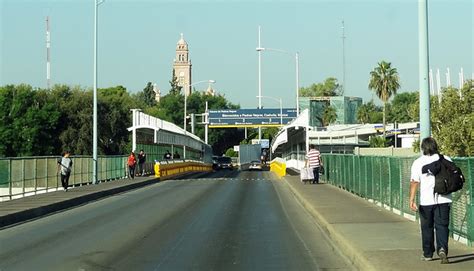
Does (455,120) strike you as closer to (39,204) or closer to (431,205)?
(39,204)

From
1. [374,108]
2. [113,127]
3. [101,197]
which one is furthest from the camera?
[374,108]

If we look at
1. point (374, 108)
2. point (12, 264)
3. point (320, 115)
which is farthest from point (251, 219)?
point (374, 108)

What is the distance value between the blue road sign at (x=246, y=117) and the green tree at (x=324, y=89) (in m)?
47.1

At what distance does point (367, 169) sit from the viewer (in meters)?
23.0

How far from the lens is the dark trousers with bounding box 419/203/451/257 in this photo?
1000cm

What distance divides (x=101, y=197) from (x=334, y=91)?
131 m

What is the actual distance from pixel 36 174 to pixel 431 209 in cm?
2144

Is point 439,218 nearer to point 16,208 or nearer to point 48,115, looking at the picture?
point 16,208

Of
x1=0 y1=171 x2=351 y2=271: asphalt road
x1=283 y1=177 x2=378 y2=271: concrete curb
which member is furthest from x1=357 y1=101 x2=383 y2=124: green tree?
x1=283 y1=177 x2=378 y2=271: concrete curb

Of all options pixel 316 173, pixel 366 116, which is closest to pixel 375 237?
pixel 316 173

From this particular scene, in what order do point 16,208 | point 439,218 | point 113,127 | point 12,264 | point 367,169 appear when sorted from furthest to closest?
point 113,127, point 367,169, point 16,208, point 12,264, point 439,218

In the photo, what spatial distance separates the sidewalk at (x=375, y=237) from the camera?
10242mm

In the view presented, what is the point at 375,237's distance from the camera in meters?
13.5

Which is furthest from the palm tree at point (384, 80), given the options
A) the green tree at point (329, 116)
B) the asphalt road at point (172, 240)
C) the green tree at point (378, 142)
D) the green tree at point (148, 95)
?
the green tree at point (148, 95)
